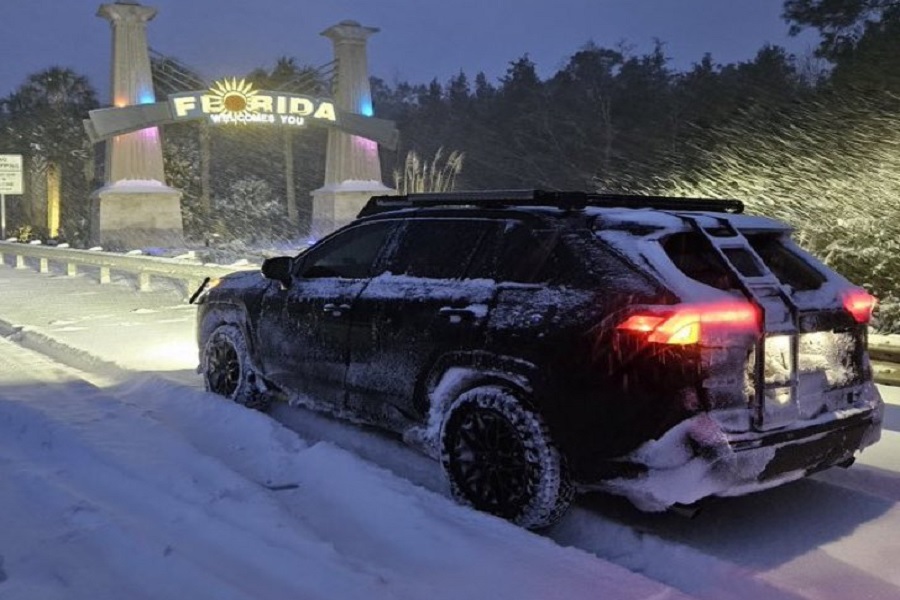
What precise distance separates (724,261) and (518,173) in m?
48.5

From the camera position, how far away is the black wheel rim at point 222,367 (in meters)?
6.87

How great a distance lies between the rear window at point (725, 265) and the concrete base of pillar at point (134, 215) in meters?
32.5

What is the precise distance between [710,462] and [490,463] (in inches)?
44.7

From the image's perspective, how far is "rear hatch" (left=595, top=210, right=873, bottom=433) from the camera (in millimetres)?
3914

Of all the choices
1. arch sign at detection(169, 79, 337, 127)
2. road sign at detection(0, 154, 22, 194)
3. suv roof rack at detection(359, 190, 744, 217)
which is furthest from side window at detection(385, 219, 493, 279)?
road sign at detection(0, 154, 22, 194)

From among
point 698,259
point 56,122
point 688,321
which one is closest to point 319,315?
point 698,259

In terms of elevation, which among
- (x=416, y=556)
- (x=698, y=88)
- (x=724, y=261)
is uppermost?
(x=698, y=88)

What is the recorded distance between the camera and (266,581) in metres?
3.57

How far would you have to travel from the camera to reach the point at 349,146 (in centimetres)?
3522

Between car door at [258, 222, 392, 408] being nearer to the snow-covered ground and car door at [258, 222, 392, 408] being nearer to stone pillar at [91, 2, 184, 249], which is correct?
the snow-covered ground

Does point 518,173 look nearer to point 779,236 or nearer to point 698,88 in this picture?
point 698,88

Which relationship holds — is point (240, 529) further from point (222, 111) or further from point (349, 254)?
point (222, 111)

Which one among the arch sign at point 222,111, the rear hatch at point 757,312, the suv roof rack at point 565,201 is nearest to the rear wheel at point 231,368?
the suv roof rack at point 565,201

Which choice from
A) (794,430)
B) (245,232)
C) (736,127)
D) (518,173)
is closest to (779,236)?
(794,430)
